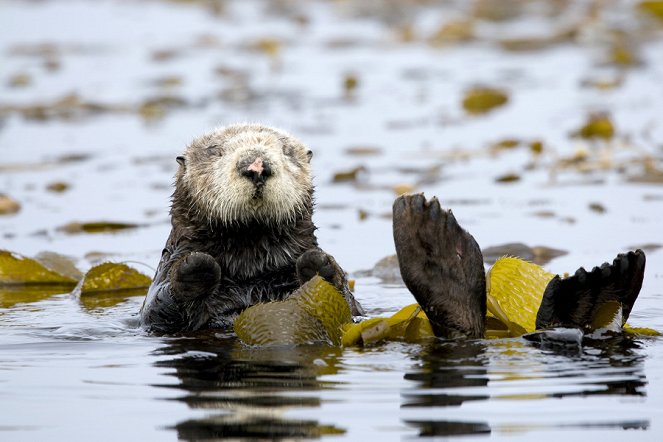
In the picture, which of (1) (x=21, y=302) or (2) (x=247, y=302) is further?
(1) (x=21, y=302)

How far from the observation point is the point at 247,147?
5148 millimetres

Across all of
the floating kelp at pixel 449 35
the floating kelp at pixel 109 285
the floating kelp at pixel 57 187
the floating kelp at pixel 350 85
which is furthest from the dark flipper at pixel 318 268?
the floating kelp at pixel 449 35

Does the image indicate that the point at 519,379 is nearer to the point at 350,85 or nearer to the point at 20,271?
the point at 20,271

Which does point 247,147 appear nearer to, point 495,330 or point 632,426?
point 495,330

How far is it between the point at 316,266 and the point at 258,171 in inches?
18.0

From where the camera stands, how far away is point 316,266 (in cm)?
479

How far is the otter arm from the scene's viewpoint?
4727mm

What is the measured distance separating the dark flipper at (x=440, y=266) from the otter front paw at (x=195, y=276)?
81 centimetres

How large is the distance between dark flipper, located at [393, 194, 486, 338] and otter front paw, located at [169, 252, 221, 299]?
2.67 ft

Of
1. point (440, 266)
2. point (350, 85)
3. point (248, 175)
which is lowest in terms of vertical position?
point (440, 266)

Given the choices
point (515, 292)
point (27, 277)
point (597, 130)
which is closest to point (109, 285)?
point (27, 277)

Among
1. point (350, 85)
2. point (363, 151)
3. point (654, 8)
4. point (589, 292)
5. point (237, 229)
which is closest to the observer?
point (589, 292)

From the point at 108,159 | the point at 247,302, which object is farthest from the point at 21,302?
the point at 108,159

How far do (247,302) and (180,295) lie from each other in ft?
1.50
